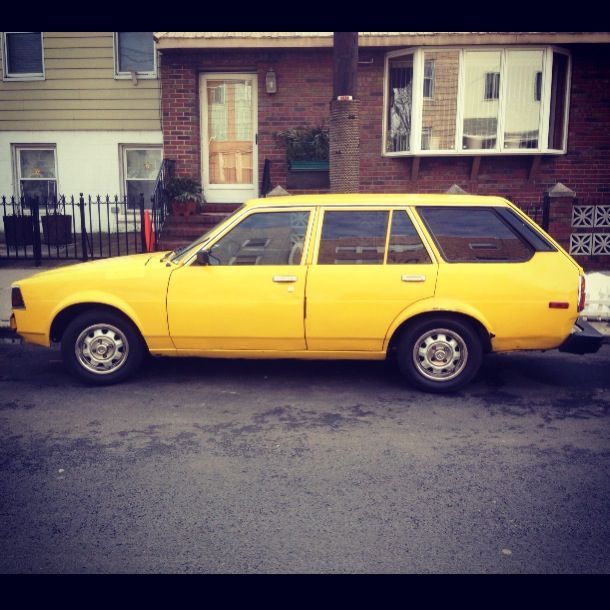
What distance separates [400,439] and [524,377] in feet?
7.04

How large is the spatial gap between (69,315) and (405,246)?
312cm

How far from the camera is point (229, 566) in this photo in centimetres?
303

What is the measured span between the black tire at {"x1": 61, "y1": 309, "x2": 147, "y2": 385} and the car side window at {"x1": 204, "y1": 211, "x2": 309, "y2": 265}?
102 cm

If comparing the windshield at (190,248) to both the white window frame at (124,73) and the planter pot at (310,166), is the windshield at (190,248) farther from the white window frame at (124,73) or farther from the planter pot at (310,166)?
the white window frame at (124,73)

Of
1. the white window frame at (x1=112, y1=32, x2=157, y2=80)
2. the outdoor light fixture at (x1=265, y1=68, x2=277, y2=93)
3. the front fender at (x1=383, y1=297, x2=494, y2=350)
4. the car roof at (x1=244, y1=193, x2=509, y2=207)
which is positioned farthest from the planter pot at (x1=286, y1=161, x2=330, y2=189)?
the front fender at (x1=383, y1=297, x2=494, y2=350)

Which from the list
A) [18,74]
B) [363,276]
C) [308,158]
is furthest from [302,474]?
[18,74]

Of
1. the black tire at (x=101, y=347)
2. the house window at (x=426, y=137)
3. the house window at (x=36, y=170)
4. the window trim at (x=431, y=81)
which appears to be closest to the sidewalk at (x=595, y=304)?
the black tire at (x=101, y=347)

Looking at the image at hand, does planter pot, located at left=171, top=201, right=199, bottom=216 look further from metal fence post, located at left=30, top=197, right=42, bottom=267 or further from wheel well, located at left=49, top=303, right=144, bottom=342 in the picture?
wheel well, located at left=49, top=303, right=144, bottom=342

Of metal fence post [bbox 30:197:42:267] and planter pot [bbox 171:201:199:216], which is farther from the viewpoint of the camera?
planter pot [bbox 171:201:199:216]

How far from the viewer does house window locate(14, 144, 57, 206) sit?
14906mm

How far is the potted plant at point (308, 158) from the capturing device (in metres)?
12.2

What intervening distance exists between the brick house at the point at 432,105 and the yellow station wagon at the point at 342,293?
691 centimetres

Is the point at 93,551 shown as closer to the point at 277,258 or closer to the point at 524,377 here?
the point at 277,258

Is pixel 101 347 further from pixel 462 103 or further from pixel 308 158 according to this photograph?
pixel 462 103
